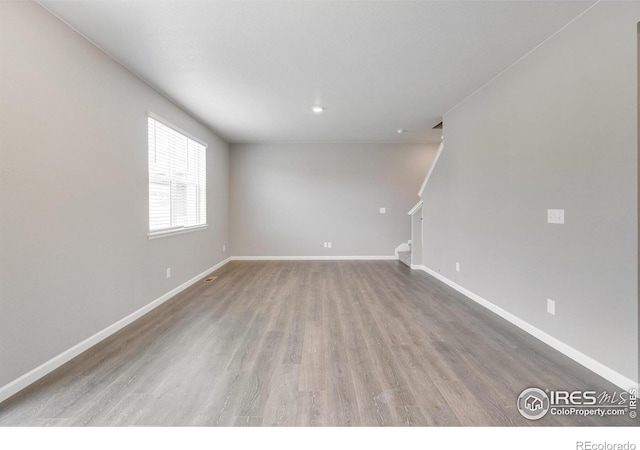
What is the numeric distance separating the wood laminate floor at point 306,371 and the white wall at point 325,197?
3.26m

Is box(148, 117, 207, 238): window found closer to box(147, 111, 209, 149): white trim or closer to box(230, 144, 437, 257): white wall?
box(147, 111, 209, 149): white trim

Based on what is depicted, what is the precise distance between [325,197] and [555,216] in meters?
4.83

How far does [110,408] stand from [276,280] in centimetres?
326

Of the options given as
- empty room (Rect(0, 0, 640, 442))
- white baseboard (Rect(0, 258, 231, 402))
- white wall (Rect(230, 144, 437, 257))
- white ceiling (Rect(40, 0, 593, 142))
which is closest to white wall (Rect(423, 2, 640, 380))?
empty room (Rect(0, 0, 640, 442))

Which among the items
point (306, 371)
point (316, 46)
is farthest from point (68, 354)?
point (316, 46)

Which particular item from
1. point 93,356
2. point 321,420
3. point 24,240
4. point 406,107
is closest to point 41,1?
point 24,240

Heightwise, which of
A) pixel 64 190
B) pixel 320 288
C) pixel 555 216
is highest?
pixel 64 190

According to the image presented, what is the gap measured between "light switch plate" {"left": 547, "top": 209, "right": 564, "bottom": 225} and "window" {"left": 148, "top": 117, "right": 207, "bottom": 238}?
4.12 meters

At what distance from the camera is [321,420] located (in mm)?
1675

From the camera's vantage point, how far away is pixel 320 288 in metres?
4.49

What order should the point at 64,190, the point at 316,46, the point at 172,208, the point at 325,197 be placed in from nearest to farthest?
the point at 64,190, the point at 316,46, the point at 172,208, the point at 325,197

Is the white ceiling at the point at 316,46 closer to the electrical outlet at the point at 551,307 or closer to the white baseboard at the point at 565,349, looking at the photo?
the electrical outlet at the point at 551,307

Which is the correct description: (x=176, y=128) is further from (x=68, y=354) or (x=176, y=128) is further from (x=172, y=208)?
(x=68, y=354)

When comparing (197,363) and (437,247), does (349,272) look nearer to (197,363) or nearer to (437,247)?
(437,247)
